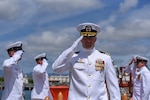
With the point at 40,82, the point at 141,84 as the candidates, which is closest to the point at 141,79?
the point at 141,84

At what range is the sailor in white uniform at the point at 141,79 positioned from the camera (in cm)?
1140

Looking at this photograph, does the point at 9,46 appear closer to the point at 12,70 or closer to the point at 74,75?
the point at 12,70

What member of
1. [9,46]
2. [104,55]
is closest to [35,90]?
[9,46]

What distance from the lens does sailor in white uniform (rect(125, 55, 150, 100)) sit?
11398 mm

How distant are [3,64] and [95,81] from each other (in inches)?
122

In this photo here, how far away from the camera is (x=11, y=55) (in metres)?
8.55

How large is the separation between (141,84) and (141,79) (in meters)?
0.13

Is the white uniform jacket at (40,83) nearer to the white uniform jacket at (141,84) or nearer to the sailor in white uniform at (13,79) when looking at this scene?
the white uniform jacket at (141,84)

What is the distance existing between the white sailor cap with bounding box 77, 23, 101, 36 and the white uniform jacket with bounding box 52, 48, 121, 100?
0.23 m

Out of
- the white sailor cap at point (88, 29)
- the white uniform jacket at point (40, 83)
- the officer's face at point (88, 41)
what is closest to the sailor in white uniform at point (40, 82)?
the white uniform jacket at point (40, 83)

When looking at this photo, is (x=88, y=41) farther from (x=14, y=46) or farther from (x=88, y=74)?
(x=14, y=46)

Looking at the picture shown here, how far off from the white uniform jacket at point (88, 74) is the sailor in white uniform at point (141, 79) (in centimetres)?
578

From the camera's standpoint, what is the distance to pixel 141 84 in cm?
1158

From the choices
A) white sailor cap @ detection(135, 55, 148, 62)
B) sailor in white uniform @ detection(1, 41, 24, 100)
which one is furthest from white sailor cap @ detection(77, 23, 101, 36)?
white sailor cap @ detection(135, 55, 148, 62)
